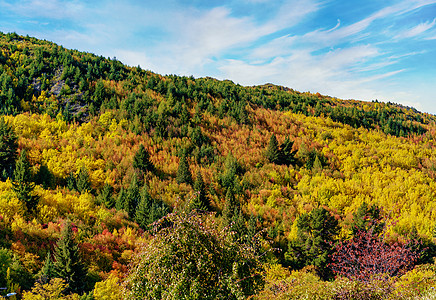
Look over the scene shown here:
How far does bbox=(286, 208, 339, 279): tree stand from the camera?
2203cm

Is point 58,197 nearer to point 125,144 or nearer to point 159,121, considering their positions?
point 125,144

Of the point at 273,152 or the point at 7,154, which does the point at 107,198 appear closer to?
the point at 7,154

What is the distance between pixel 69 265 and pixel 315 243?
20.1 metres

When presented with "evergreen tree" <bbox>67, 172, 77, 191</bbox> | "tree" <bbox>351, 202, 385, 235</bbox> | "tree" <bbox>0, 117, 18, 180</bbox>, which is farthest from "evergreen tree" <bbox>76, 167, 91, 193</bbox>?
"tree" <bbox>351, 202, 385, 235</bbox>

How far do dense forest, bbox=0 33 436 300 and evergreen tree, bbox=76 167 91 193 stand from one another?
16cm

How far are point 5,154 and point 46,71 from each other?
2809cm

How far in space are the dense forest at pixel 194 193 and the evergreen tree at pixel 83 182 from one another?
16 cm

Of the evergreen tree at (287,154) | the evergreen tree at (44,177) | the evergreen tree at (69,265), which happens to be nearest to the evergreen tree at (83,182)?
the evergreen tree at (44,177)

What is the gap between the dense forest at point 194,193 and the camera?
7766 mm

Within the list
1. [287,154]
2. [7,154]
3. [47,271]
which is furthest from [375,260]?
[7,154]

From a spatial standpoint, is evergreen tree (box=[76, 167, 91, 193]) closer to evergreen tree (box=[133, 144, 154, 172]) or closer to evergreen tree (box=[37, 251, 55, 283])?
evergreen tree (box=[133, 144, 154, 172])

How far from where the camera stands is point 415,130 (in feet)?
199

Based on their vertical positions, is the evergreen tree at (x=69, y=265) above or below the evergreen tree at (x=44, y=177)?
below

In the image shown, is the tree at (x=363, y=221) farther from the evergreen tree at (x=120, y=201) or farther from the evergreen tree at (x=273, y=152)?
the evergreen tree at (x=120, y=201)
